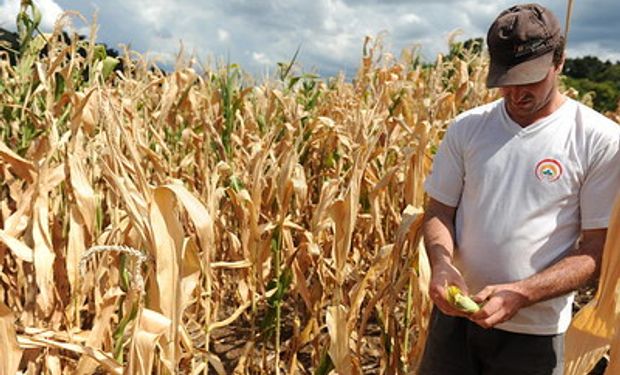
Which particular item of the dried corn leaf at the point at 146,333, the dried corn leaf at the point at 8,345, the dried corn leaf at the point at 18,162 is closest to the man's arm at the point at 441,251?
the dried corn leaf at the point at 146,333

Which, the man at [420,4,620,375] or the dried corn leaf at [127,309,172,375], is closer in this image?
the dried corn leaf at [127,309,172,375]

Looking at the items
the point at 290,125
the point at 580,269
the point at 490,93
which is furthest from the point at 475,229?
the point at 490,93

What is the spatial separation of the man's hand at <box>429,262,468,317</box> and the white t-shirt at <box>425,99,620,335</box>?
13 cm

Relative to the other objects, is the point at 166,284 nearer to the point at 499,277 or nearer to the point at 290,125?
the point at 499,277

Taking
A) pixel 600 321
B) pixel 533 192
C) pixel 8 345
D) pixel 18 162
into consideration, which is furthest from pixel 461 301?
pixel 18 162

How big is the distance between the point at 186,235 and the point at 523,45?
2.00 m

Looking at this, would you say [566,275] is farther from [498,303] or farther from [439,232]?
[439,232]

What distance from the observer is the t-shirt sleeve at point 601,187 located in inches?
67.8

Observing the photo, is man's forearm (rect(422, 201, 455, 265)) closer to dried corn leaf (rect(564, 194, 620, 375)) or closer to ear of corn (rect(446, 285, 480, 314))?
ear of corn (rect(446, 285, 480, 314))

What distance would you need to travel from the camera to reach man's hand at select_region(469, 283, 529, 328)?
5.48ft

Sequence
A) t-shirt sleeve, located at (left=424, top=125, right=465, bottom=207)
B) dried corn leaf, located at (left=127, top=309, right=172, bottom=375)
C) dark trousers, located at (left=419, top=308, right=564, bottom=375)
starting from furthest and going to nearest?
t-shirt sleeve, located at (left=424, top=125, right=465, bottom=207) → dark trousers, located at (left=419, top=308, right=564, bottom=375) → dried corn leaf, located at (left=127, top=309, right=172, bottom=375)

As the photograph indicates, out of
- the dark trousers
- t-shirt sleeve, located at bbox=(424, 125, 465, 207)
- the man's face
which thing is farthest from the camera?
t-shirt sleeve, located at bbox=(424, 125, 465, 207)

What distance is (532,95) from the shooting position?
1.79 meters

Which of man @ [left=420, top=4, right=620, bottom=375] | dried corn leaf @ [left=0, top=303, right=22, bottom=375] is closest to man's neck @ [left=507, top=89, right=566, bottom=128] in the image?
man @ [left=420, top=4, right=620, bottom=375]
